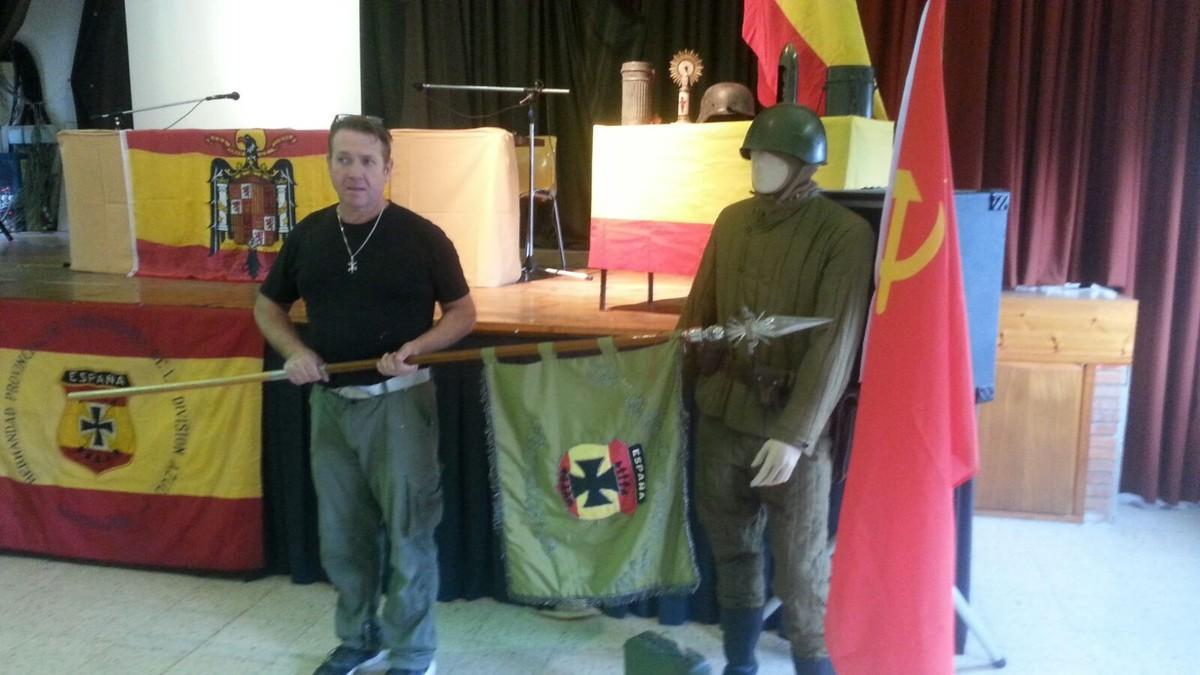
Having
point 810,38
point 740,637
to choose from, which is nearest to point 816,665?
point 740,637

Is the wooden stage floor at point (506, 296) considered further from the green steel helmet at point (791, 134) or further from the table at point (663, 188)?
the green steel helmet at point (791, 134)

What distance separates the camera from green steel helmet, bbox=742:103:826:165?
193 cm

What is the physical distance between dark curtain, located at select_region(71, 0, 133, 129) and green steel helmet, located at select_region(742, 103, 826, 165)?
7.02m

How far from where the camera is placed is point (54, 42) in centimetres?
796

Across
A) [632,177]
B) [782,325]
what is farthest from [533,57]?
[782,325]

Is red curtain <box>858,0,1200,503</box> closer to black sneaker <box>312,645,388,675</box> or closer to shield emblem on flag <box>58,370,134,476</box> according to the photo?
black sneaker <box>312,645,388,675</box>

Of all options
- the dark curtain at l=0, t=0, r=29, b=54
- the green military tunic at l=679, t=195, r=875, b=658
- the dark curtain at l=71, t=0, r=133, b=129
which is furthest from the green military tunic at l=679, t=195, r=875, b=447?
the dark curtain at l=71, t=0, r=133, b=129

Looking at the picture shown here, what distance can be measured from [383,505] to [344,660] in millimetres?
466

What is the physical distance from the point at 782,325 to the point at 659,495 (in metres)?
0.78

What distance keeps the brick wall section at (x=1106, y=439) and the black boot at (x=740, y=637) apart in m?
1.99

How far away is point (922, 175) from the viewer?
1.79 m

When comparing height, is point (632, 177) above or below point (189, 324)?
above

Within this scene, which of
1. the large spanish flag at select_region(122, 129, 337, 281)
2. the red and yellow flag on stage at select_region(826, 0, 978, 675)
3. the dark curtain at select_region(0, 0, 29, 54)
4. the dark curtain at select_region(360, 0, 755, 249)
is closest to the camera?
the red and yellow flag on stage at select_region(826, 0, 978, 675)

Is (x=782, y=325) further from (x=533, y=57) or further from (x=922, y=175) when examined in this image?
(x=533, y=57)
